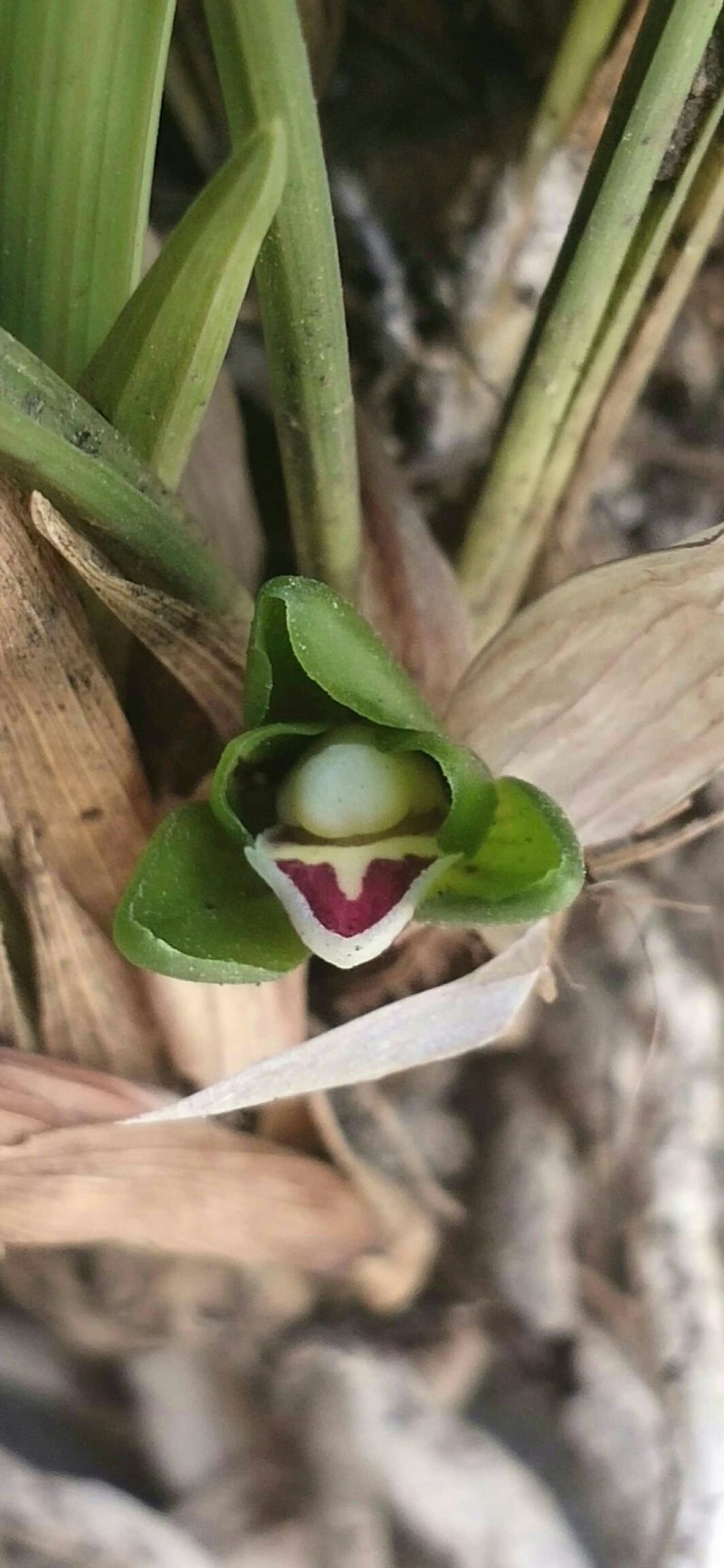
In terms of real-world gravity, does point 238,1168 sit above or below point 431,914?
below

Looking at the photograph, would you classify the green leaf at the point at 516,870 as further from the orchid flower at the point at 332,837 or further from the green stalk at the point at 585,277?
the green stalk at the point at 585,277

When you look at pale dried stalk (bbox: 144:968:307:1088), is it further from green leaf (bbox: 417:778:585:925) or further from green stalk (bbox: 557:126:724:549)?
green stalk (bbox: 557:126:724:549)

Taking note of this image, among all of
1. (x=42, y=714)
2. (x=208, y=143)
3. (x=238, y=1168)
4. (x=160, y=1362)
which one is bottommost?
(x=160, y=1362)

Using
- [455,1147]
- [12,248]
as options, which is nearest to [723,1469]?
[455,1147]

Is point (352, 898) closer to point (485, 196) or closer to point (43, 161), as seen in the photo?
point (43, 161)

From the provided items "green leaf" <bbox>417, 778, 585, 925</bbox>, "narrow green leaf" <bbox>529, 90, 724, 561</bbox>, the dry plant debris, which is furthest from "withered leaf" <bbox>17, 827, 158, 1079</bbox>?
"narrow green leaf" <bbox>529, 90, 724, 561</bbox>

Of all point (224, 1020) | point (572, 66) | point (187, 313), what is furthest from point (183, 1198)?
point (572, 66)

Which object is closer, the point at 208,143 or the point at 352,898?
the point at 352,898
